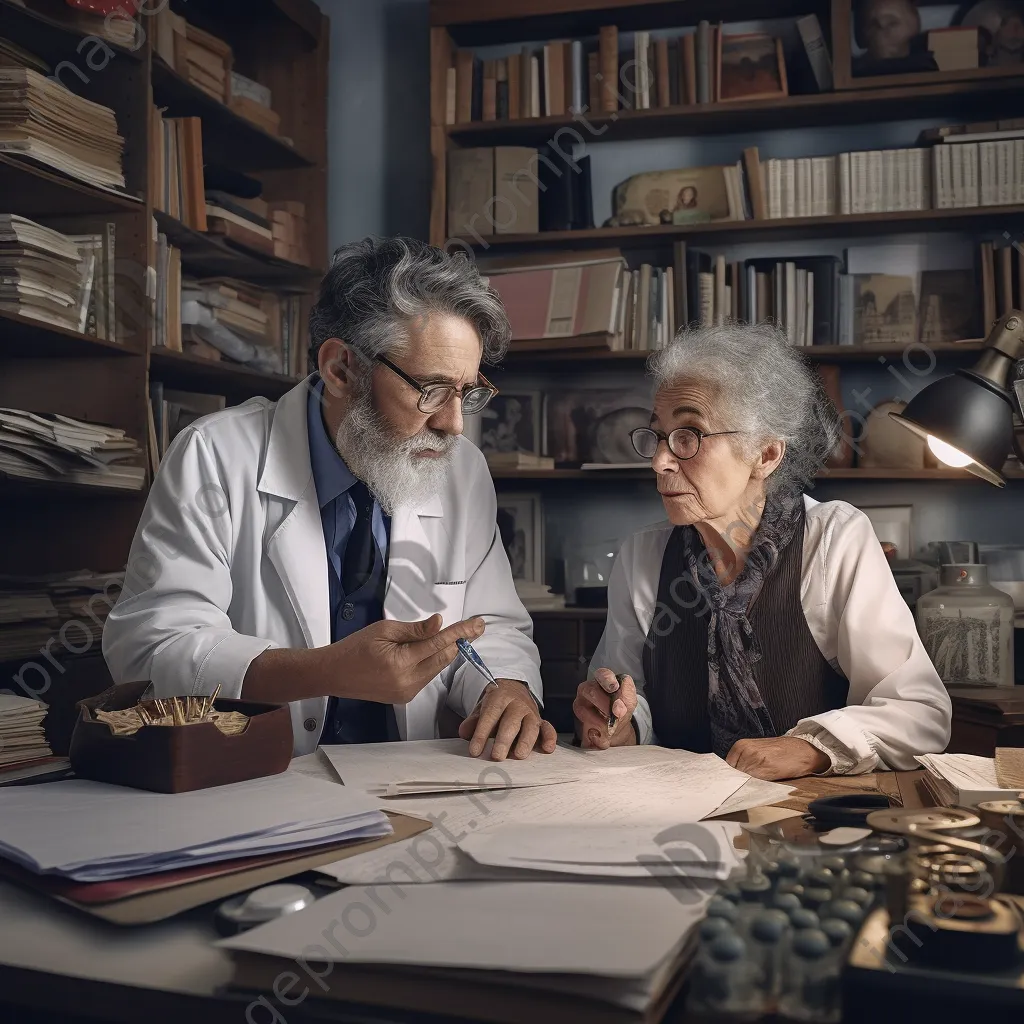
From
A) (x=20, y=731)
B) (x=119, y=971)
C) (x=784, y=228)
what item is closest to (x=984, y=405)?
(x=119, y=971)

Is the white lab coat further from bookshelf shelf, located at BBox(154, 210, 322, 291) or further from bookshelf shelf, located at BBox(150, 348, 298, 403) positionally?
bookshelf shelf, located at BBox(154, 210, 322, 291)

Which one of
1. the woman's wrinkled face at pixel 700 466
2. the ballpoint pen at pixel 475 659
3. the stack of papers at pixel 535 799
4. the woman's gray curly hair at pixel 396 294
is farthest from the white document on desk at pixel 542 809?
the woman's gray curly hair at pixel 396 294

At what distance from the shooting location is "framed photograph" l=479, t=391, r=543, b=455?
11.7ft

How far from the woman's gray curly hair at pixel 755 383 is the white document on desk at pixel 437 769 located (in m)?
0.82

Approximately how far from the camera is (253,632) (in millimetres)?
1778

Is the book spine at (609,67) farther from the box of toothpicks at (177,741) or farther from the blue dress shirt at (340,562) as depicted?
the box of toothpicks at (177,741)

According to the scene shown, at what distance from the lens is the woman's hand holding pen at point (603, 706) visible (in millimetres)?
1535

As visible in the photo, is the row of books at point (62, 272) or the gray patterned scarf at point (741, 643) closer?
the gray patterned scarf at point (741, 643)

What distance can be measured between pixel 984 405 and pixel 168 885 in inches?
50.0

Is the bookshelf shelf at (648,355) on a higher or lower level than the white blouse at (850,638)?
higher

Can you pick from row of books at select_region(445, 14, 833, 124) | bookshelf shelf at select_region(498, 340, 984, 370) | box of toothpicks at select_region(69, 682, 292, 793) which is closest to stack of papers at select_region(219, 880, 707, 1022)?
box of toothpicks at select_region(69, 682, 292, 793)

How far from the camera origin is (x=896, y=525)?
10.9 feet

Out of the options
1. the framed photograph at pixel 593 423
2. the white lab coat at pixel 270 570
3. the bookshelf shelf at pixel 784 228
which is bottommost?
the white lab coat at pixel 270 570

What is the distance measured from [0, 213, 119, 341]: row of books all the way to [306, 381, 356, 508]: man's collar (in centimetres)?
94
